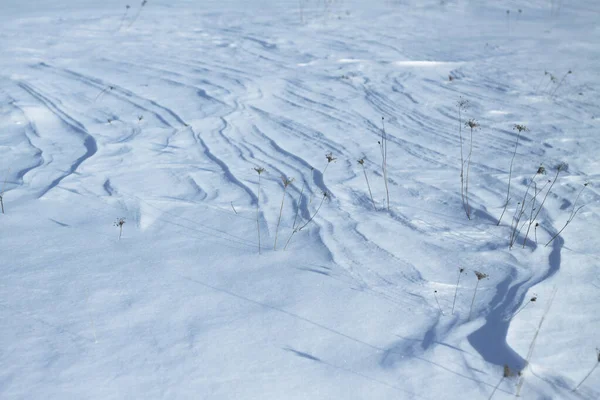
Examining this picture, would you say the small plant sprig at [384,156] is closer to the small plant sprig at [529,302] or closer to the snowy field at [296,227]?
the snowy field at [296,227]

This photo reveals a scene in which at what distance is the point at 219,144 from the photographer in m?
4.18

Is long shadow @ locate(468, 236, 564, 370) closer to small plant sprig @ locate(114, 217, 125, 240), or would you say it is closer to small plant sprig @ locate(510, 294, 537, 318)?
small plant sprig @ locate(510, 294, 537, 318)

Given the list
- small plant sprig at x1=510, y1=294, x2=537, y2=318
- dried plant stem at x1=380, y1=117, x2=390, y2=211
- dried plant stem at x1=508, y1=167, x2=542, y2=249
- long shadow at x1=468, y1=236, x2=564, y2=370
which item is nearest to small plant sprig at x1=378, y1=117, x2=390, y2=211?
dried plant stem at x1=380, y1=117, x2=390, y2=211

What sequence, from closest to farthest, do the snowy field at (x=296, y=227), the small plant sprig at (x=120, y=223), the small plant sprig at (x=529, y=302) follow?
the snowy field at (x=296, y=227)
the small plant sprig at (x=529, y=302)
the small plant sprig at (x=120, y=223)

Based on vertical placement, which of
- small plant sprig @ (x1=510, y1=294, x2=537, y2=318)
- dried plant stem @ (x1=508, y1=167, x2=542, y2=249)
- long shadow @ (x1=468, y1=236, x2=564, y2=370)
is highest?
dried plant stem @ (x1=508, y1=167, x2=542, y2=249)

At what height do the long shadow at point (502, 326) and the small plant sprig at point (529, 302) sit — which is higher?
the small plant sprig at point (529, 302)

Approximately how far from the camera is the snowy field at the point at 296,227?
2.06 m

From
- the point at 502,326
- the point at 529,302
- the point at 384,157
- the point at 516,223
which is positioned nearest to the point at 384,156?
the point at 384,157

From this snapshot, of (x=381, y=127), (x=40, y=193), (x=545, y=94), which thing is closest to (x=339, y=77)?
Answer: (x=381, y=127)

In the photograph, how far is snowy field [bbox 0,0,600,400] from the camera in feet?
6.77

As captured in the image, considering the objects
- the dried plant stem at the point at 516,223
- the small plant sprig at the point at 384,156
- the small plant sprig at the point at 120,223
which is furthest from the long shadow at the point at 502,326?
the small plant sprig at the point at 120,223

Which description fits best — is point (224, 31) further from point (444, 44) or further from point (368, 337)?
point (368, 337)

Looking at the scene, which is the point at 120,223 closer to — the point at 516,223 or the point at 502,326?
the point at 502,326

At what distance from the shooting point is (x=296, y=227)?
3.05m
